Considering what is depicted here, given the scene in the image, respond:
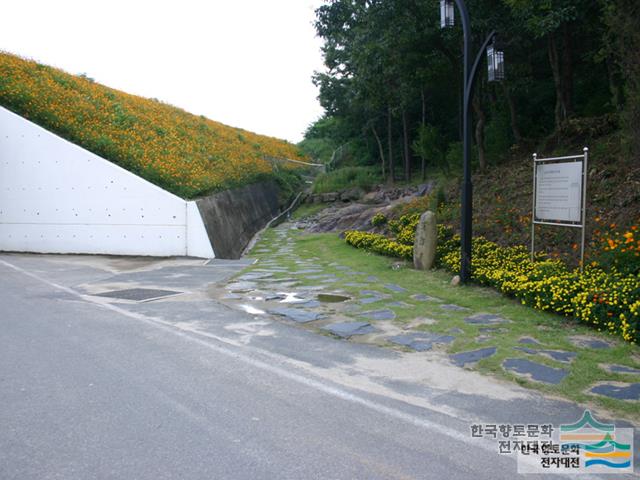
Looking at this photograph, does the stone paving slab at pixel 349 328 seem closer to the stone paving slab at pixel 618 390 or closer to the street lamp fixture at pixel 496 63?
the stone paving slab at pixel 618 390

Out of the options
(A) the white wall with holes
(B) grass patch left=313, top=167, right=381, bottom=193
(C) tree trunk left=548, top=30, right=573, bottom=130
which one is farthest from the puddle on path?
(B) grass patch left=313, top=167, right=381, bottom=193

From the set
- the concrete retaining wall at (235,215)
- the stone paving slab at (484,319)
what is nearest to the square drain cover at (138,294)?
the concrete retaining wall at (235,215)

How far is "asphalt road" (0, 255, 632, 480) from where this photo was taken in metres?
3.39

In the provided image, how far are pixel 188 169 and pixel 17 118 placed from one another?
17.8 feet

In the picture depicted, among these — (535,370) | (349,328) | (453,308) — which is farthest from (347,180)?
(535,370)

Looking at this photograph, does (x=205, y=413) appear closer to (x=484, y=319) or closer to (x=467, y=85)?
(x=484, y=319)

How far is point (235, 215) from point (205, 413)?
50.1 feet

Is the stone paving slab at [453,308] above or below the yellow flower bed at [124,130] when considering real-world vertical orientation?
below

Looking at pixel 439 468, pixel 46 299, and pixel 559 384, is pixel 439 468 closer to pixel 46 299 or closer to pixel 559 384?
pixel 559 384

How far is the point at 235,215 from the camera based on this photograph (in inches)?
754

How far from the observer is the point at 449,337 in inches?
253

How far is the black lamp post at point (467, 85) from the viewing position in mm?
8961

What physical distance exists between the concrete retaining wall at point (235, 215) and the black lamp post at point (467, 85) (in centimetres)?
794

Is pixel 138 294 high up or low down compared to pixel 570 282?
down
